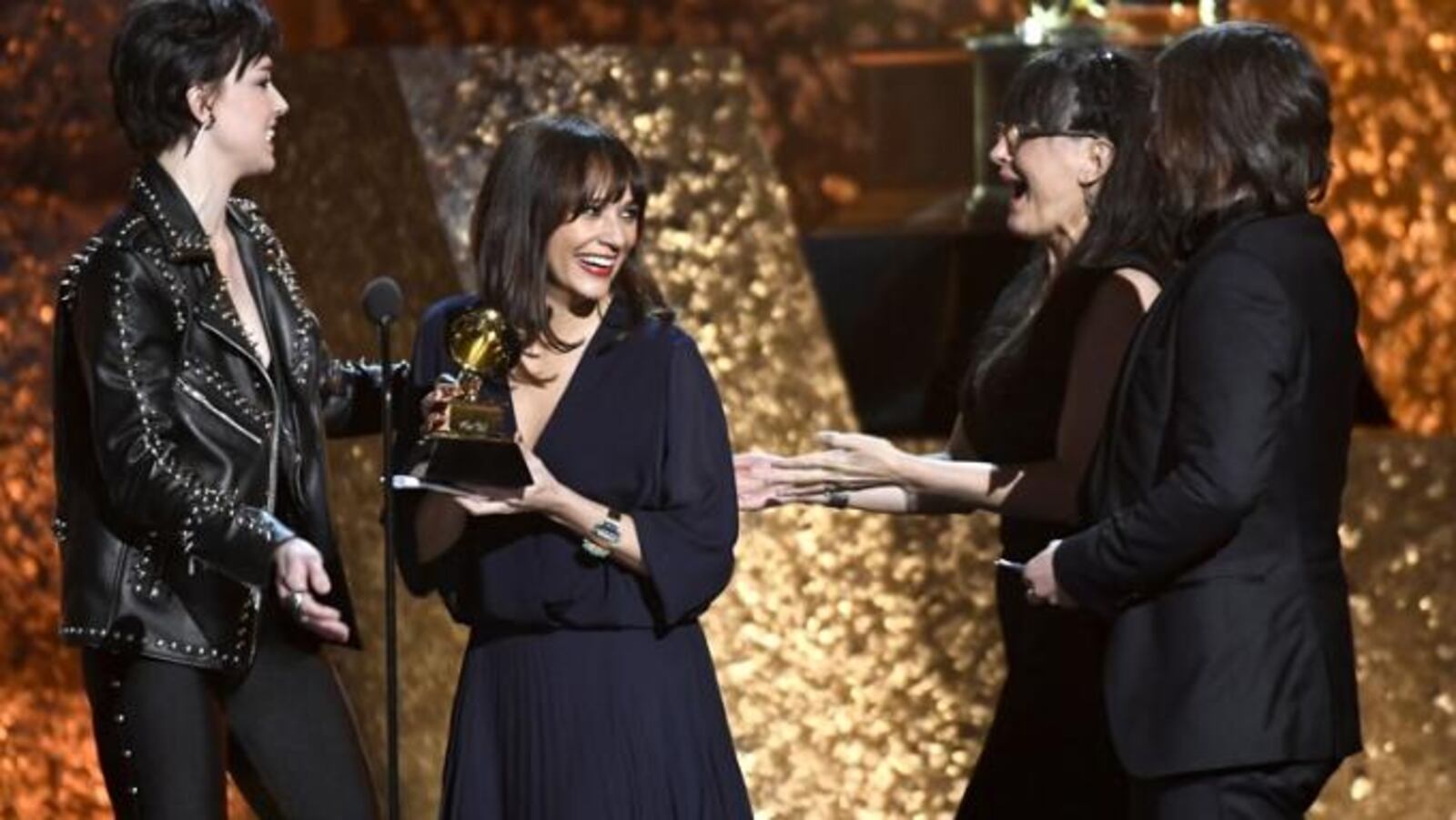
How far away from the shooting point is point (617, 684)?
348 centimetres

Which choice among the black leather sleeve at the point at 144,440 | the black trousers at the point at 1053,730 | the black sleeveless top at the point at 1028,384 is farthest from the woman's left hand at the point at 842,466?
the black leather sleeve at the point at 144,440

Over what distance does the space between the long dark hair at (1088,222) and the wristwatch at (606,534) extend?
61 centimetres

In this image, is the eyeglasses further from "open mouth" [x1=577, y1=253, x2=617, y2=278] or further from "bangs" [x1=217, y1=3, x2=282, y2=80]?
"bangs" [x1=217, y1=3, x2=282, y2=80]

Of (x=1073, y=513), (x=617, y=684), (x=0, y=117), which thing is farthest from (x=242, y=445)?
(x=0, y=117)

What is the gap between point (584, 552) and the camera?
3459 millimetres

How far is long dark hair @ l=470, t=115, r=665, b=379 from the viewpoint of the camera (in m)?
3.49

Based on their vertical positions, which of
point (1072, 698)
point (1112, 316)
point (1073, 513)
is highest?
point (1112, 316)

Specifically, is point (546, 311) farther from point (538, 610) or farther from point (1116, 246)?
point (1116, 246)

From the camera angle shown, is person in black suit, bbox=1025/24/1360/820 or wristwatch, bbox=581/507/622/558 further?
wristwatch, bbox=581/507/622/558

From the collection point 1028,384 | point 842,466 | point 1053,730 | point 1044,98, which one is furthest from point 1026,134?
point 1053,730

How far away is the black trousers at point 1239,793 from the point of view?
3152 millimetres

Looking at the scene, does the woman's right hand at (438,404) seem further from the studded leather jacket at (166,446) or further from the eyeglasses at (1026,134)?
the eyeglasses at (1026,134)

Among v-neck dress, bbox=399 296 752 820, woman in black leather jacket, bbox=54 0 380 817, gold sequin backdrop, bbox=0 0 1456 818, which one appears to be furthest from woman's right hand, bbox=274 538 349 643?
gold sequin backdrop, bbox=0 0 1456 818

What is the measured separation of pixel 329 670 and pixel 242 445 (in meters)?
0.30
